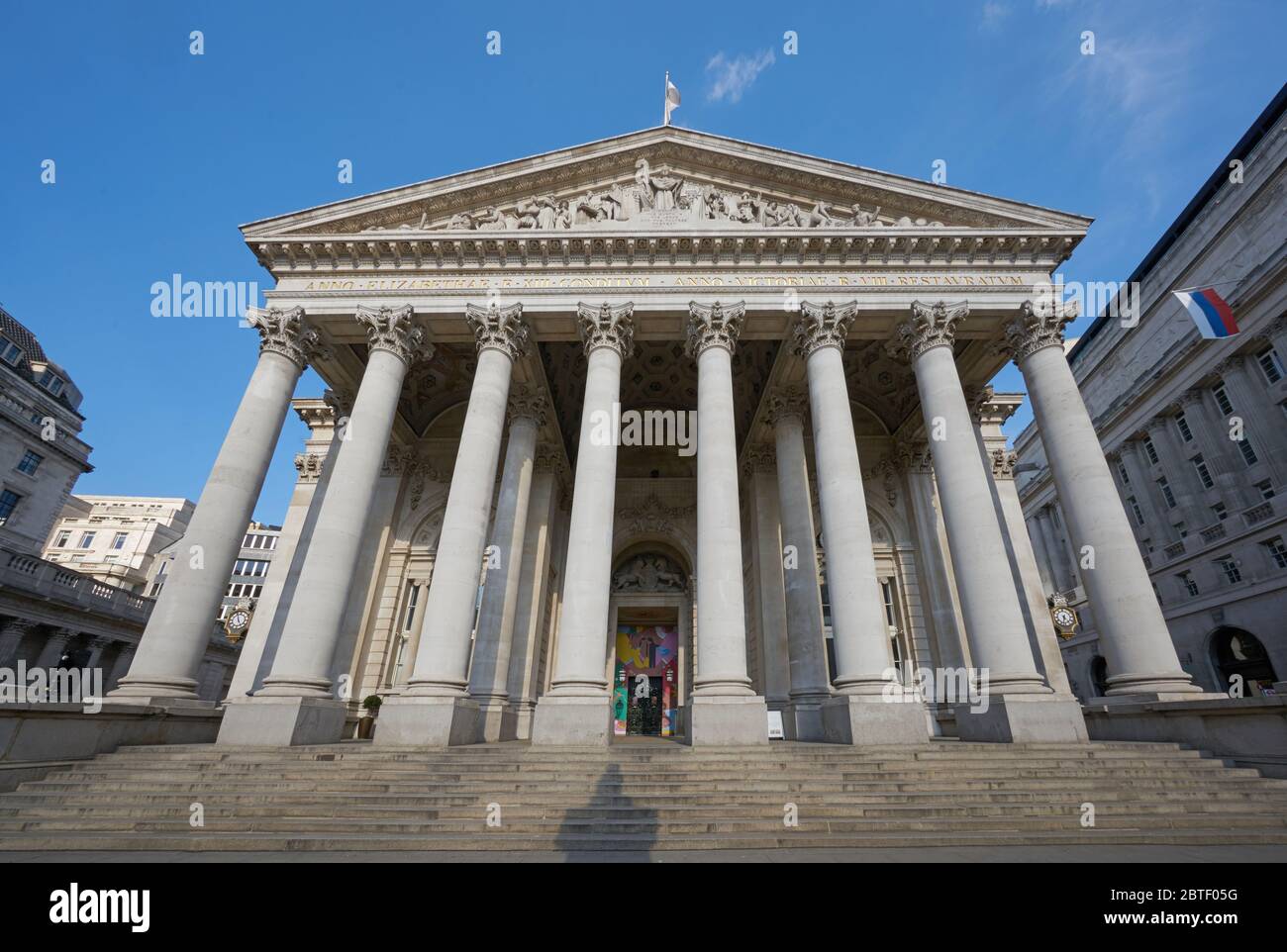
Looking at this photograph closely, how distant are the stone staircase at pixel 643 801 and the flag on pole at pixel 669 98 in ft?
66.2

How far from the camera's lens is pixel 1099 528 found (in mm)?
13703

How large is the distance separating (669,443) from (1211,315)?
59.6 ft

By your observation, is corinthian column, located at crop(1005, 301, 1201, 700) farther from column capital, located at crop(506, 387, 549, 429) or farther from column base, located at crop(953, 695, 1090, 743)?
column capital, located at crop(506, 387, 549, 429)

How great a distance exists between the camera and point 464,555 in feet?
46.0

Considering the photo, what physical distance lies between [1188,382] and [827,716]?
38526 mm

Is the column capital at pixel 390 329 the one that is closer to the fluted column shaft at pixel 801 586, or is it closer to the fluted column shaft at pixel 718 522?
the fluted column shaft at pixel 718 522

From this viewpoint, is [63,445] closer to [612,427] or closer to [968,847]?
[612,427]

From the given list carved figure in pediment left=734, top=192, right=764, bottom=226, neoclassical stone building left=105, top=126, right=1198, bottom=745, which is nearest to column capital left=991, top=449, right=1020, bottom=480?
neoclassical stone building left=105, top=126, right=1198, bottom=745

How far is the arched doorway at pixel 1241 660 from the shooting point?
96.9 feet

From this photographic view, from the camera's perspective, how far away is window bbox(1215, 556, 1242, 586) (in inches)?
1239

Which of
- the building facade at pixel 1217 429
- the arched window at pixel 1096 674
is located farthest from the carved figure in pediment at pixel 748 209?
the arched window at pixel 1096 674

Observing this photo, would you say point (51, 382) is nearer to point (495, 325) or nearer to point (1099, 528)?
point (495, 325)

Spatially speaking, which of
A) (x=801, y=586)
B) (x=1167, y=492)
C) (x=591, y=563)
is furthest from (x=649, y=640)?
(x=1167, y=492)

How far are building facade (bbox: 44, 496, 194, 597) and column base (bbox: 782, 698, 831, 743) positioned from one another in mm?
70351
